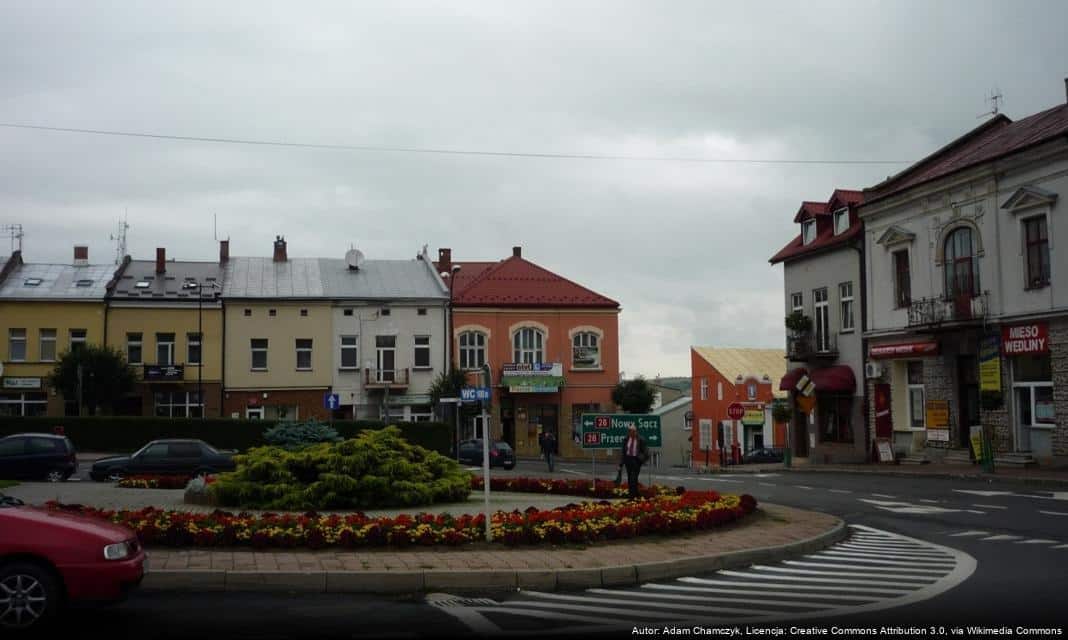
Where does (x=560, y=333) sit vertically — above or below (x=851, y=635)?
above

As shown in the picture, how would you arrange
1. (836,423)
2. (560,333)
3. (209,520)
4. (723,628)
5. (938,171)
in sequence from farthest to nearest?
(560,333) → (836,423) → (938,171) → (209,520) → (723,628)

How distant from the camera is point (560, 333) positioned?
60531mm

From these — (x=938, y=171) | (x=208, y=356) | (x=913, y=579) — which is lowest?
(x=913, y=579)

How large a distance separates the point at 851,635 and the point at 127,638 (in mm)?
6116

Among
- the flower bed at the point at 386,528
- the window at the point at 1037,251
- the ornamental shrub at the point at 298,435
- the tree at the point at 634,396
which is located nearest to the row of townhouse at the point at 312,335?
the tree at the point at 634,396

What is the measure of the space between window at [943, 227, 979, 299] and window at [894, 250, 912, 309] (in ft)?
7.60

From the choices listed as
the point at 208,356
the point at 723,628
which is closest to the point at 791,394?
the point at 208,356

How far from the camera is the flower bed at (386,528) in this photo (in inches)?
528

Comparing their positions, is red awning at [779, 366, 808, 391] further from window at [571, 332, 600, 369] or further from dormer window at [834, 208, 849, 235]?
window at [571, 332, 600, 369]

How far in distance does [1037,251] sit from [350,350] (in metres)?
36.1

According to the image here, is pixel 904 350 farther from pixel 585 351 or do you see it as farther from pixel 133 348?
pixel 133 348

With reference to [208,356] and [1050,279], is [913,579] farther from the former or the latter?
[208,356]

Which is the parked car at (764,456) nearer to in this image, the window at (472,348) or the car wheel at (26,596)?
the window at (472,348)

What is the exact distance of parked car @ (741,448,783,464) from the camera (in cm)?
5853
